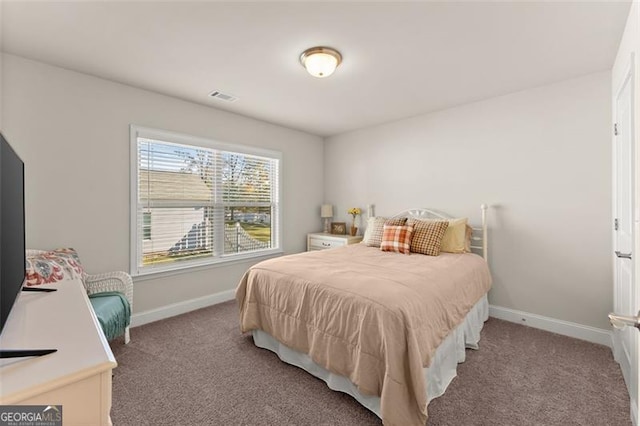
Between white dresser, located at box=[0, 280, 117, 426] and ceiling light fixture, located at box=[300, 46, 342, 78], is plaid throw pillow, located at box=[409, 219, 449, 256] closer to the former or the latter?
ceiling light fixture, located at box=[300, 46, 342, 78]

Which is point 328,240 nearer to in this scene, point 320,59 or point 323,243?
A: point 323,243

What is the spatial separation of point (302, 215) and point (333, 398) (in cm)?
310

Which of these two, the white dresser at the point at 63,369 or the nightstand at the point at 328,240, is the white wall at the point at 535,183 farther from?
the white dresser at the point at 63,369

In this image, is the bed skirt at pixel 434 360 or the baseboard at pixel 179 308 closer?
the bed skirt at pixel 434 360

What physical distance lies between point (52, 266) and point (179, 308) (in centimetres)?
139

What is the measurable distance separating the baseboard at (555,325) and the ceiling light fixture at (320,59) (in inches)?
121

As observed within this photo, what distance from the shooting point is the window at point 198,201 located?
3.06m

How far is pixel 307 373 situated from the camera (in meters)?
2.12

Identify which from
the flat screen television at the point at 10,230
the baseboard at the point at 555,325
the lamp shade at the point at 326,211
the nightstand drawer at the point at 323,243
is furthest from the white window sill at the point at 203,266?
the baseboard at the point at 555,325

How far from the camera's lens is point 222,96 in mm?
3170

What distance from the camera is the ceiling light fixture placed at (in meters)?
2.20

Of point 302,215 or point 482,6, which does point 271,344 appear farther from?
point 482,6

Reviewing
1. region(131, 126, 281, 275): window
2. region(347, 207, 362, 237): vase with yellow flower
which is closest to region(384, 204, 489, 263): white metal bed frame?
region(347, 207, 362, 237): vase with yellow flower

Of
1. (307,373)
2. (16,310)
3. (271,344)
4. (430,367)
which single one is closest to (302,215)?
(271,344)
